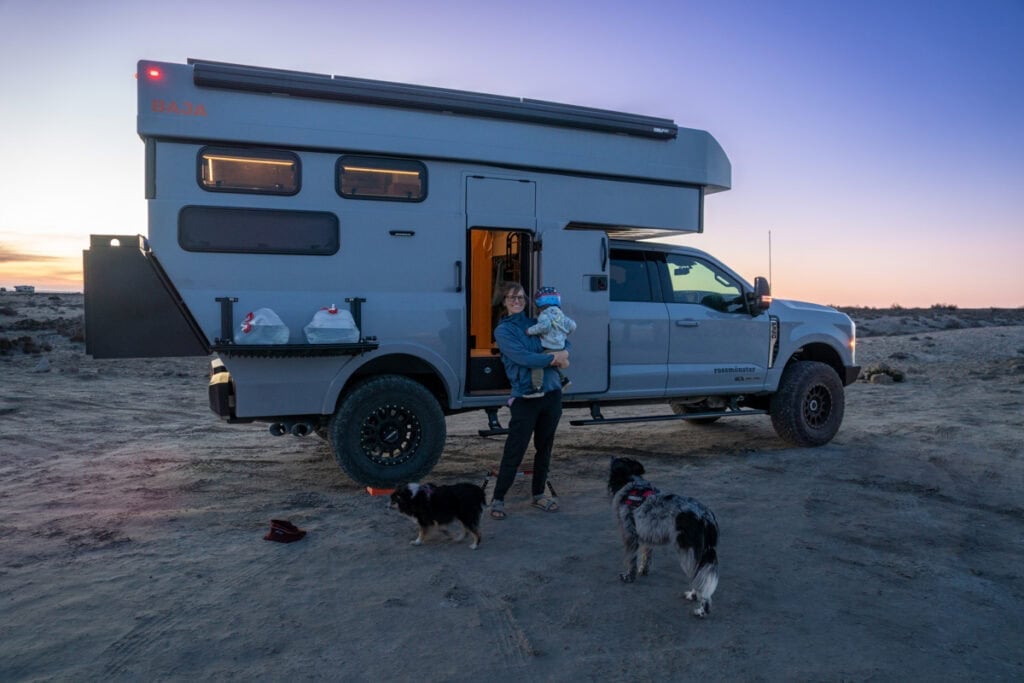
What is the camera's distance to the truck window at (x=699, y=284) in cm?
801

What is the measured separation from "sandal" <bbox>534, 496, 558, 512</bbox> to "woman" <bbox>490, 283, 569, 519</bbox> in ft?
1.09

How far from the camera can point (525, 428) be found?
5.56 metres

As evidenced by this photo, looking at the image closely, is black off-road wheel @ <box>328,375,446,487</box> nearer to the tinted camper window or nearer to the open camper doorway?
the open camper doorway

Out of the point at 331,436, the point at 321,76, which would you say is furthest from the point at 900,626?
the point at 321,76

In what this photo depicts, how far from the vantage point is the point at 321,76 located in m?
6.12

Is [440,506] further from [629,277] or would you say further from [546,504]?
[629,277]

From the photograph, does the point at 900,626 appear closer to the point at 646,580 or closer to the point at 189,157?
the point at 646,580

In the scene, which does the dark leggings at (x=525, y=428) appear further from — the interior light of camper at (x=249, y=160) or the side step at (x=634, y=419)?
the interior light of camper at (x=249, y=160)

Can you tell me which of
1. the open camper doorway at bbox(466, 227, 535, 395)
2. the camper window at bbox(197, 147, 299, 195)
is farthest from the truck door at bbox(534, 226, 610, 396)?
the camper window at bbox(197, 147, 299, 195)

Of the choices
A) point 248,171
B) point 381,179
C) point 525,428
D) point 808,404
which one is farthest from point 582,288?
point 808,404

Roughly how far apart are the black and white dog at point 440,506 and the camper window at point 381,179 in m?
2.76

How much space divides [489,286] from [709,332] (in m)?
2.60

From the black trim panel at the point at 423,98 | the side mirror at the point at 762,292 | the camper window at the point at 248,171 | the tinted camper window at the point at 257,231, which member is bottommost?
the side mirror at the point at 762,292

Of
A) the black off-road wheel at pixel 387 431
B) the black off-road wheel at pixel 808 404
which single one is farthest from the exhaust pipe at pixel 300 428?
the black off-road wheel at pixel 808 404
